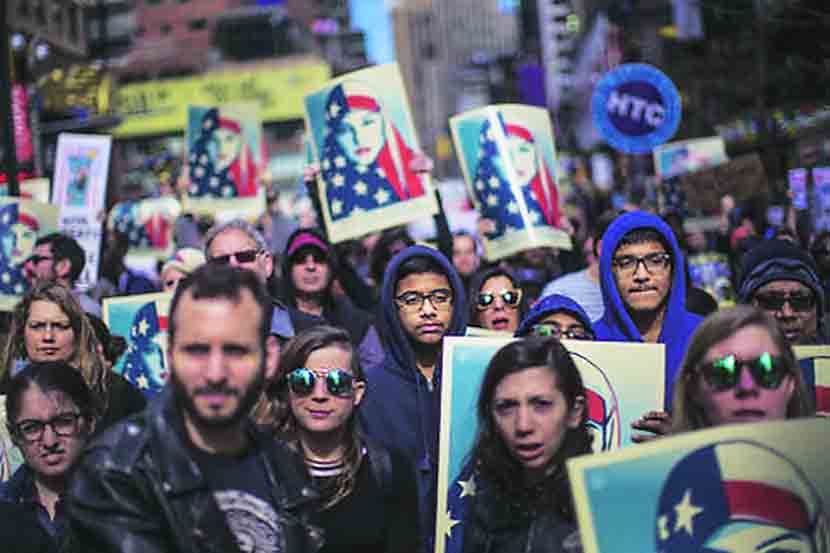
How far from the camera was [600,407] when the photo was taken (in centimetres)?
419

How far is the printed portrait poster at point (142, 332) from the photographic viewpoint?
7246 mm

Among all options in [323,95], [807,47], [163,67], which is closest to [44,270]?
[323,95]

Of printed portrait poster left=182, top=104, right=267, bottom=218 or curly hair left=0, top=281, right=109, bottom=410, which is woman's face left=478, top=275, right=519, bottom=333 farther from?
printed portrait poster left=182, top=104, right=267, bottom=218

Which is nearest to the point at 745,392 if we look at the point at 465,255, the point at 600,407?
the point at 600,407

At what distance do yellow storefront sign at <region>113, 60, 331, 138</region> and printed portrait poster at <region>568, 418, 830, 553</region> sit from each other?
7922 centimetres

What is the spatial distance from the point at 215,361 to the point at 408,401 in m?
2.20

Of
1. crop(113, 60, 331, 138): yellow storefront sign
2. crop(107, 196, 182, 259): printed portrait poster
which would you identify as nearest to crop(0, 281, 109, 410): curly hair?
crop(107, 196, 182, 259): printed portrait poster

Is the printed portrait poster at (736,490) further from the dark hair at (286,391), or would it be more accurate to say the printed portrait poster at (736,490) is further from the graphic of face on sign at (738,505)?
the dark hair at (286,391)

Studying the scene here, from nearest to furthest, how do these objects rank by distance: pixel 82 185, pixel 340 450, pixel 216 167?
pixel 340 450, pixel 82 185, pixel 216 167

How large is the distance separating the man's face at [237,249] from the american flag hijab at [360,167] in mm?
1900

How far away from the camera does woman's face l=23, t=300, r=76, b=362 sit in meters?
5.40

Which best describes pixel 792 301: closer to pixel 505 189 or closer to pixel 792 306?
pixel 792 306

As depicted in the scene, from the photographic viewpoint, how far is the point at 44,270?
7742mm

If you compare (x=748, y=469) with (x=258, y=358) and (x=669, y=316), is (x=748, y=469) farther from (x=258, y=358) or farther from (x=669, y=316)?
(x=669, y=316)
